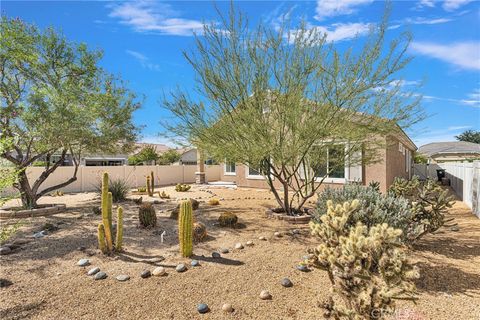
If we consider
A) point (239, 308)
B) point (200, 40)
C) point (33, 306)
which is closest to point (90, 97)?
point (200, 40)

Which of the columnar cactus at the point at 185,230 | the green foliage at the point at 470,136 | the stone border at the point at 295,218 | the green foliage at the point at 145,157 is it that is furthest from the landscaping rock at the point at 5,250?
the green foliage at the point at 470,136

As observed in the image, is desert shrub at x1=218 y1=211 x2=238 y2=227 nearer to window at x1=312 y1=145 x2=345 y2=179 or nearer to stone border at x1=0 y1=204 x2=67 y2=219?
window at x1=312 y1=145 x2=345 y2=179

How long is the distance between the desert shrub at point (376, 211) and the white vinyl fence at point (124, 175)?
14.8 m

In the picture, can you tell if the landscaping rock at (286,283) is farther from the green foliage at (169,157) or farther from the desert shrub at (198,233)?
the green foliage at (169,157)

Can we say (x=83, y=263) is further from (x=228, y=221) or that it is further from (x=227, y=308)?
(x=228, y=221)

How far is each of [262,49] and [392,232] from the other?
6122 millimetres

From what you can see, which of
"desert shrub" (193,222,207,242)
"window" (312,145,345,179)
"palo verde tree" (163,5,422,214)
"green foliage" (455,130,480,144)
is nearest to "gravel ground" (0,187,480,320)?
"desert shrub" (193,222,207,242)

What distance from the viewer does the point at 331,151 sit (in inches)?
339

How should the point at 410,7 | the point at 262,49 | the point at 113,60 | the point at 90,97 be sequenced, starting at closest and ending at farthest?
the point at 410,7 < the point at 262,49 < the point at 90,97 < the point at 113,60

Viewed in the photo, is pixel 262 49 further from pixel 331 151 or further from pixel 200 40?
pixel 331 151

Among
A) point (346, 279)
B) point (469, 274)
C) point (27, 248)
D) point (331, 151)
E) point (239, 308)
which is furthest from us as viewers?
point (331, 151)

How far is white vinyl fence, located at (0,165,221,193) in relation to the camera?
57.2 feet

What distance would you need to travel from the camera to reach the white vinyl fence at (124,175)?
57.2 feet

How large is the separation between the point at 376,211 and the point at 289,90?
3.79 meters
